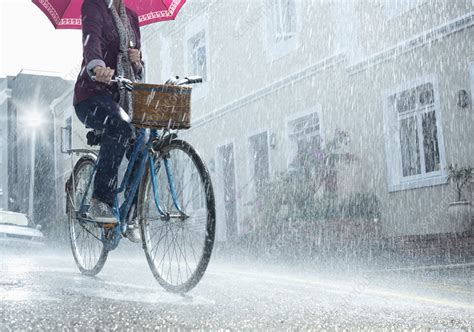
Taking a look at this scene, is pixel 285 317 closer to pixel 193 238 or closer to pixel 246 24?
pixel 193 238

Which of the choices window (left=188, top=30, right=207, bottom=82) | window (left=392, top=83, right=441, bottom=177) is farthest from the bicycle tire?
window (left=188, top=30, right=207, bottom=82)

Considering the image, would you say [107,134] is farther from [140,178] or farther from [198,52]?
[198,52]

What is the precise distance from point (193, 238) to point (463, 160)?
7072 millimetres

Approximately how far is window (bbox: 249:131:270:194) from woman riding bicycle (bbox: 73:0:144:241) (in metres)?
10.6

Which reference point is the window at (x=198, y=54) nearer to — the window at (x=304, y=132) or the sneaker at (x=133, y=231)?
the window at (x=304, y=132)

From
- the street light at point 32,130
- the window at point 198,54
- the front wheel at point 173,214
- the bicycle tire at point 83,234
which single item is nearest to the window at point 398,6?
the window at point 198,54

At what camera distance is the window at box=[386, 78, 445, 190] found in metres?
10.2

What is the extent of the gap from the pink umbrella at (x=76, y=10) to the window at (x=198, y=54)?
12.6 m

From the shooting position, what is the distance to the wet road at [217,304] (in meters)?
2.66

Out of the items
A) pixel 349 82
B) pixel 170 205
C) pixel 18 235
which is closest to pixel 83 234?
pixel 170 205

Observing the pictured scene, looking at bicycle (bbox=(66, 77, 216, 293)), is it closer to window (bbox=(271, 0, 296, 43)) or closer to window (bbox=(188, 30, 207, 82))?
window (bbox=(271, 0, 296, 43))

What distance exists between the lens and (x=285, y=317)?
288cm

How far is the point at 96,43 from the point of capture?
12.2 feet

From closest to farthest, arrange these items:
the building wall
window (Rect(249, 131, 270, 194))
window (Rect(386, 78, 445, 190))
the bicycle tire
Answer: the bicycle tire
the building wall
window (Rect(386, 78, 445, 190))
window (Rect(249, 131, 270, 194))
